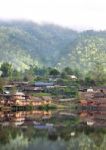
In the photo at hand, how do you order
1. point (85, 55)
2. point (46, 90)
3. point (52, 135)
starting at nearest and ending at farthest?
point (52, 135), point (46, 90), point (85, 55)

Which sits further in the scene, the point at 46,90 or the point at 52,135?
the point at 46,90

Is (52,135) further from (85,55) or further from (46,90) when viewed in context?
(85,55)

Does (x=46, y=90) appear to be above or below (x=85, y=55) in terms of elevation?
below

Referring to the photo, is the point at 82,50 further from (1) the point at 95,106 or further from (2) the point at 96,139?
(2) the point at 96,139

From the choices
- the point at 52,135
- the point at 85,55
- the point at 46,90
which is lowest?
the point at 52,135

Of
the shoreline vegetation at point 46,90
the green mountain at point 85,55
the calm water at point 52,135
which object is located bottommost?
the calm water at point 52,135

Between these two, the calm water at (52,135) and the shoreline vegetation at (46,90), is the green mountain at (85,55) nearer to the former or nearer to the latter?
the shoreline vegetation at (46,90)

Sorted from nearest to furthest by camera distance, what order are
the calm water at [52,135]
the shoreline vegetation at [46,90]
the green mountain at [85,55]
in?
the calm water at [52,135] → the shoreline vegetation at [46,90] → the green mountain at [85,55]

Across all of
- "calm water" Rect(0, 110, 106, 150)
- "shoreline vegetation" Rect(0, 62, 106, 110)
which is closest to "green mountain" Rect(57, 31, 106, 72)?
"shoreline vegetation" Rect(0, 62, 106, 110)

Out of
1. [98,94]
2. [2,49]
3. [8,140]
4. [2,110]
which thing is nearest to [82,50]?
[2,49]

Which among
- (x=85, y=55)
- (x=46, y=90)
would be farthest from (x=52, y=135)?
(x=85, y=55)

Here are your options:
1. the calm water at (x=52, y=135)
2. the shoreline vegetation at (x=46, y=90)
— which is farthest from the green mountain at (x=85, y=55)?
the calm water at (x=52, y=135)
